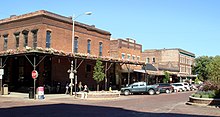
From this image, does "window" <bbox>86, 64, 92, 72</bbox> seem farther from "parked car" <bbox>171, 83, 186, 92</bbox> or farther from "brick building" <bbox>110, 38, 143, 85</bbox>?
"parked car" <bbox>171, 83, 186, 92</bbox>

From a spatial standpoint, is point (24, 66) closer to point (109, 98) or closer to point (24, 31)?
point (24, 31)

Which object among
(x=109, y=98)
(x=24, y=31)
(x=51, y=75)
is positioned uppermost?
(x=24, y=31)

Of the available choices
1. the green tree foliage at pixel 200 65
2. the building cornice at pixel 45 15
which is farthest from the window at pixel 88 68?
the green tree foliage at pixel 200 65

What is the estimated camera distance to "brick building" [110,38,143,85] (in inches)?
2005

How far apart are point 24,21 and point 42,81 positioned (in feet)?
28.5

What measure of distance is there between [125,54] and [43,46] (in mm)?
19388

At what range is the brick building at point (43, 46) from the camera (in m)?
36.5

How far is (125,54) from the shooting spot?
52750mm

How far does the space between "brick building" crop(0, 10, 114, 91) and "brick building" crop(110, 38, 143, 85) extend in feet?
24.6

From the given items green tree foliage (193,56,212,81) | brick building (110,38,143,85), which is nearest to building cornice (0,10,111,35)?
brick building (110,38,143,85)

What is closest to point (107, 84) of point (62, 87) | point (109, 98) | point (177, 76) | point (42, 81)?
point (62, 87)

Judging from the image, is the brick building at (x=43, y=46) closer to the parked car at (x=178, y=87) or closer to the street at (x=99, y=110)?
the street at (x=99, y=110)

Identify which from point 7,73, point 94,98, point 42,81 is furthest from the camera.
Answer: point 7,73

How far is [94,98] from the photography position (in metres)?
30.0
